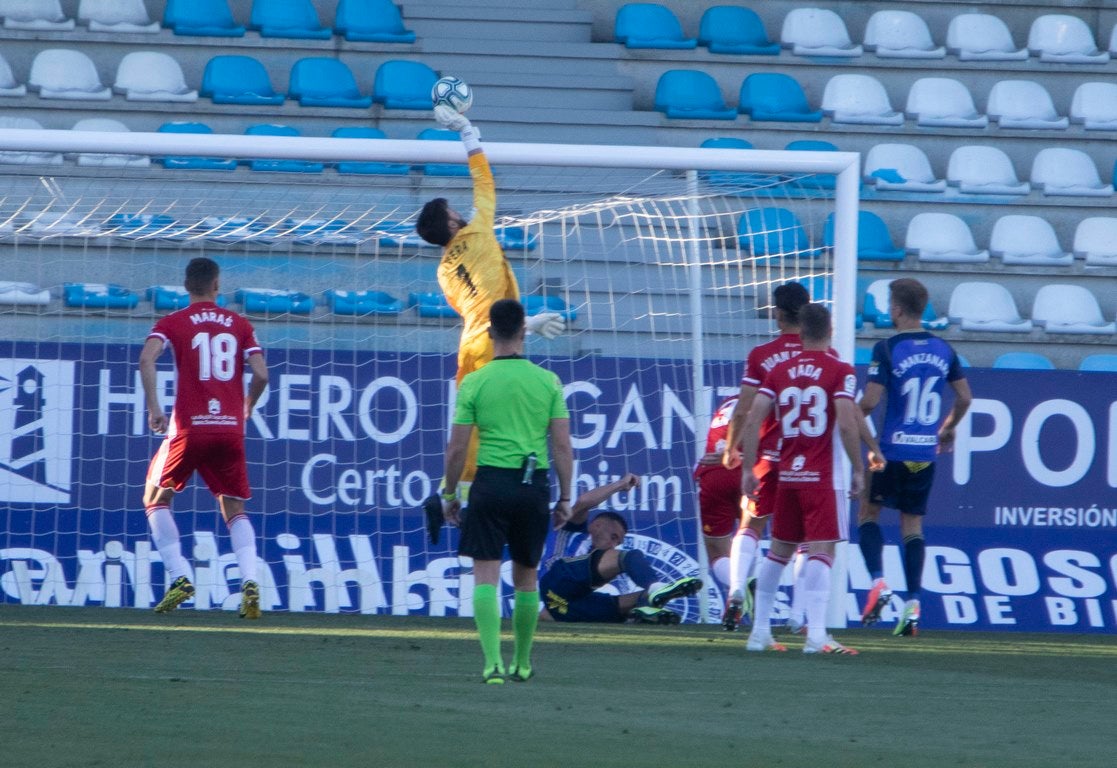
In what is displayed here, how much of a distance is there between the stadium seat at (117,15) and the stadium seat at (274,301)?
169 inches

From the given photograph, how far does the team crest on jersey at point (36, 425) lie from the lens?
31.8 ft

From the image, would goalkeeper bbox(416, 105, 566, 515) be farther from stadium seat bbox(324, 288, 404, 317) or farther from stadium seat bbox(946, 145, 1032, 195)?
stadium seat bbox(946, 145, 1032, 195)

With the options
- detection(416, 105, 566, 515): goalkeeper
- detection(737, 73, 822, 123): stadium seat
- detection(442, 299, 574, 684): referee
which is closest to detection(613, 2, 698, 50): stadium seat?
detection(737, 73, 822, 123): stadium seat

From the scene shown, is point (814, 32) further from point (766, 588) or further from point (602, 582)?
point (766, 588)

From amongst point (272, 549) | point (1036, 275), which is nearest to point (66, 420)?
point (272, 549)

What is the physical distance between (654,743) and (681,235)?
6632 mm

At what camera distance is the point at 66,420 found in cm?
969

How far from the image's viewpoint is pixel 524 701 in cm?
539

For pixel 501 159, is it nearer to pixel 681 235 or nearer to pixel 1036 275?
pixel 681 235

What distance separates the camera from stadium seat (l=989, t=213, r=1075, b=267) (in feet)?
44.8

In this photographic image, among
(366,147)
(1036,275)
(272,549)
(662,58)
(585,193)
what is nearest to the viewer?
(366,147)

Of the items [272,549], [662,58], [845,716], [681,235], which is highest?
[662,58]

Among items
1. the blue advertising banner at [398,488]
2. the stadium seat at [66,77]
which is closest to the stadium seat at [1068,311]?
the blue advertising banner at [398,488]

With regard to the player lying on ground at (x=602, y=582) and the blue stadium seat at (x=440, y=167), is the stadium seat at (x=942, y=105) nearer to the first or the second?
the blue stadium seat at (x=440, y=167)
